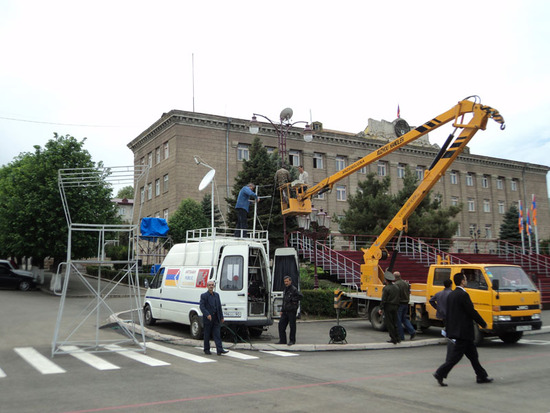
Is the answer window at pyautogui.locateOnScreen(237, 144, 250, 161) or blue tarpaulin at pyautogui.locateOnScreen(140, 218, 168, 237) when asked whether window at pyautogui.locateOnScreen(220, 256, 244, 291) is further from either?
window at pyautogui.locateOnScreen(237, 144, 250, 161)

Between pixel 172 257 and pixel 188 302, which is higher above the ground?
pixel 172 257

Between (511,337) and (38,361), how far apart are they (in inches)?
470

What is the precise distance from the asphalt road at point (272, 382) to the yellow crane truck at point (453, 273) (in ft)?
2.88

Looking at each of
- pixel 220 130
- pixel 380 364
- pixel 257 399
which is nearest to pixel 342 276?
pixel 380 364

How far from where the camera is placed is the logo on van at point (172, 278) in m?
14.8

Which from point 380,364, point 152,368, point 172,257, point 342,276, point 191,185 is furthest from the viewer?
point 191,185

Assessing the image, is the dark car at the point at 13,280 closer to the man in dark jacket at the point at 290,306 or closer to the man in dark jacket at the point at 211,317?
the man in dark jacket at the point at 211,317

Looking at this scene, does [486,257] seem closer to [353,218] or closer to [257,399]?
[353,218]

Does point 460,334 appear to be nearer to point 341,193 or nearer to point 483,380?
point 483,380

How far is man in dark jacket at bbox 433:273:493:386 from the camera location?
774cm

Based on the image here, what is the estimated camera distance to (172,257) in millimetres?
15562

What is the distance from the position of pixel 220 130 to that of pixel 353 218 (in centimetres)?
1672

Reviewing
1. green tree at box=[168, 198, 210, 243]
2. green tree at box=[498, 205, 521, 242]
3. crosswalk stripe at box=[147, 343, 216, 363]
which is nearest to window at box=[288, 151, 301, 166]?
green tree at box=[168, 198, 210, 243]

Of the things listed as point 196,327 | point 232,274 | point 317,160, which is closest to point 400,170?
point 317,160
